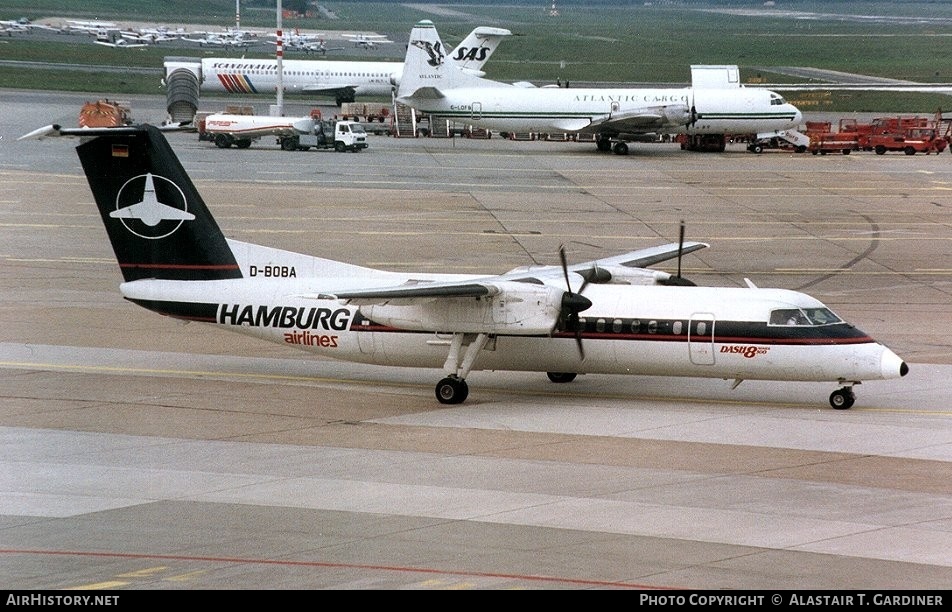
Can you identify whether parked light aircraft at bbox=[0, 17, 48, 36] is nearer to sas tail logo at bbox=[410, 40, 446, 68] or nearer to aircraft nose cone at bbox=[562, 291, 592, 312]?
sas tail logo at bbox=[410, 40, 446, 68]

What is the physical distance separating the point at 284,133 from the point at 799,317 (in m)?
51.8

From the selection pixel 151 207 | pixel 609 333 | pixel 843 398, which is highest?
pixel 151 207

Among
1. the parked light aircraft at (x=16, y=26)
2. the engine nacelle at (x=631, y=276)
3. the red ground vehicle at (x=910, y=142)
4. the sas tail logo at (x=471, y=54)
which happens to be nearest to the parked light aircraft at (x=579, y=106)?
the red ground vehicle at (x=910, y=142)

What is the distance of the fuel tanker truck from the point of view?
72938 mm

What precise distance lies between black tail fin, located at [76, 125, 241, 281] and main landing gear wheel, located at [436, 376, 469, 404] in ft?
18.2

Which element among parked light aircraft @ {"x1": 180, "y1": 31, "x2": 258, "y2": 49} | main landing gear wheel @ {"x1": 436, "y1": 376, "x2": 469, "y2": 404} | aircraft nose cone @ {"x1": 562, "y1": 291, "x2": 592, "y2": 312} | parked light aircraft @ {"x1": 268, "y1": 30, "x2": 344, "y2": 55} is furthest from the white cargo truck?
parked light aircraft @ {"x1": 268, "y1": 30, "x2": 344, "y2": 55}

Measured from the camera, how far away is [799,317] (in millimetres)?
25875

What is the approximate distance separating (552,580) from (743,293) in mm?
12264

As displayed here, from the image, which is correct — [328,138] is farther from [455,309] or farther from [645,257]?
[455,309]

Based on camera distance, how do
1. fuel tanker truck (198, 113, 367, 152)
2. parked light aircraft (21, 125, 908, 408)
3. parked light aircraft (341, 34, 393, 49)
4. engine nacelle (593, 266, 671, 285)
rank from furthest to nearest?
parked light aircraft (341, 34, 393, 49)
fuel tanker truck (198, 113, 367, 152)
engine nacelle (593, 266, 671, 285)
parked light aircraft (21, 125, 908, 408)

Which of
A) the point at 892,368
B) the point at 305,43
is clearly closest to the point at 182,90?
the point at 305,43

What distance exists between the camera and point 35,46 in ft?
425

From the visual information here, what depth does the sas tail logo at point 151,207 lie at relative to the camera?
93.5ft

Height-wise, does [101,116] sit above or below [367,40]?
below
